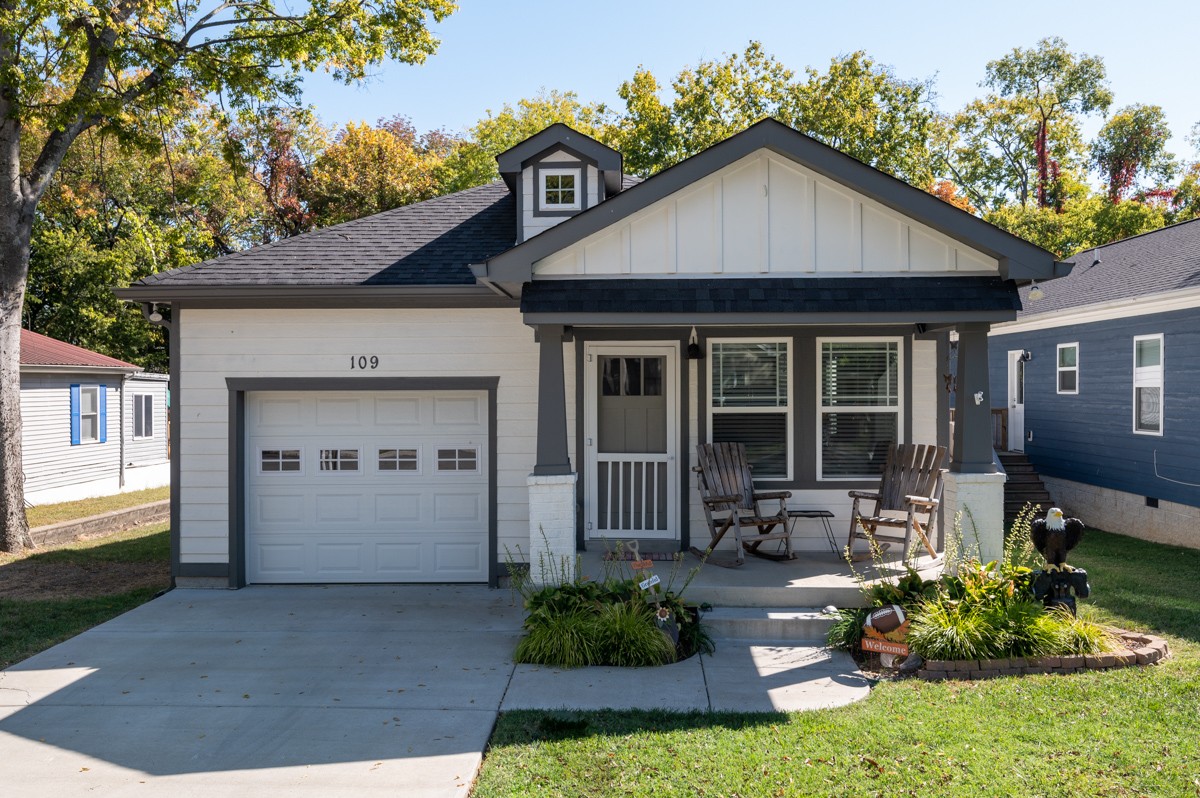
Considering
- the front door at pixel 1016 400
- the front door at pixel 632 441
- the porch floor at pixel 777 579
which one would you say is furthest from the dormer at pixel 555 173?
the front door at pixel 1016 400

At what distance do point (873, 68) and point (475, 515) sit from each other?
20.1 metres

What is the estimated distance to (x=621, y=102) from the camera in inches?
1018

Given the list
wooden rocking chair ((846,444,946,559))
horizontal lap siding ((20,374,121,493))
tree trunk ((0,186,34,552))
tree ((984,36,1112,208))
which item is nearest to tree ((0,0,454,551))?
tree trunk ((0,186,34,552))

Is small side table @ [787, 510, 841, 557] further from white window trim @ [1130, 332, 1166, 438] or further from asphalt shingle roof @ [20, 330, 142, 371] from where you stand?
asphalt shingle roof @ [20, 330, 142, 371]

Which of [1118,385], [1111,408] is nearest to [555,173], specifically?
[1118,385]

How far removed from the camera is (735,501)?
806cm

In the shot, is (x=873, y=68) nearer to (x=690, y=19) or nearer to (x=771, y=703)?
(x=690, y=19)

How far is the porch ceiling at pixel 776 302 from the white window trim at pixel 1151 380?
5804 millimetres

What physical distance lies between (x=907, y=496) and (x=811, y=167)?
9.54 ft

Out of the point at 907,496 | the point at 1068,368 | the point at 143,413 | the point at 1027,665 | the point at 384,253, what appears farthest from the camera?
the point at 143,413

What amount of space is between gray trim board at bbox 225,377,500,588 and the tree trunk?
4354mm

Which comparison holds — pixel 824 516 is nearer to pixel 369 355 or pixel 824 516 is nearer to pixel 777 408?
pixel 777 408

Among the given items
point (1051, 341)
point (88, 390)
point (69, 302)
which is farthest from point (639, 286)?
point (69, 302)

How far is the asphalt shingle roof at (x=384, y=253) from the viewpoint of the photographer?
29.3 ft
